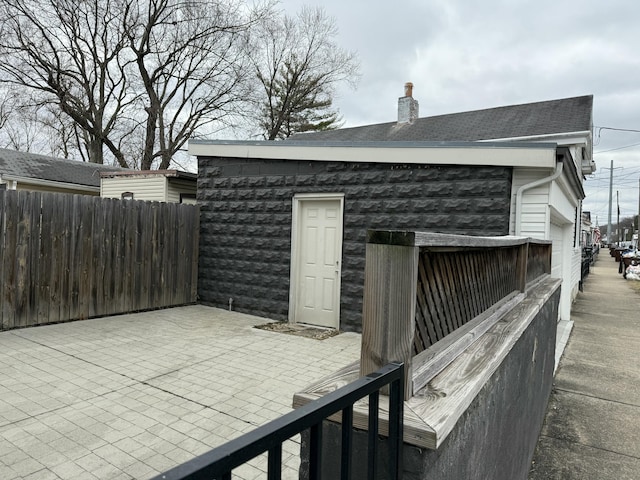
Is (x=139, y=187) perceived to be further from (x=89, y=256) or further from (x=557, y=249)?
(x=557, y=249)

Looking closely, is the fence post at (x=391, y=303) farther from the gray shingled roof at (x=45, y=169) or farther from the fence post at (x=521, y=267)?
the gray shingled roof at (x=45, y=169)

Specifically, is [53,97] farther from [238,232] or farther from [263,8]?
[238,232]

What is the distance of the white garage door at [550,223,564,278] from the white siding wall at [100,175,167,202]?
27.1 ft

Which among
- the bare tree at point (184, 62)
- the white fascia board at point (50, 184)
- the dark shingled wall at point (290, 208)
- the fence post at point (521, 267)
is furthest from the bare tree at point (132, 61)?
the fence post at point (521, 267)

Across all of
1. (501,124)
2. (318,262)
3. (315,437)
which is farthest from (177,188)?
(315,437)

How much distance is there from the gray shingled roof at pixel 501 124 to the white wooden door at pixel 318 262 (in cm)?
384

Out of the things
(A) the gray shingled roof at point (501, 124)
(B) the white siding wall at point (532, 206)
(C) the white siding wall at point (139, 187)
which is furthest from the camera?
(A) the gray shingled roof at point (501, 124)

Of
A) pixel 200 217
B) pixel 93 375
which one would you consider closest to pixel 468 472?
pixel 93 375

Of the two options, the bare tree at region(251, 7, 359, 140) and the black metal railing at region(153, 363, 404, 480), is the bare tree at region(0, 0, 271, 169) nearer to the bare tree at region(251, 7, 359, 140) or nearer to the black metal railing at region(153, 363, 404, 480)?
the bare tree at region(251, 7, 359, 140)

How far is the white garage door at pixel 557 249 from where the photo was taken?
771 centimetres

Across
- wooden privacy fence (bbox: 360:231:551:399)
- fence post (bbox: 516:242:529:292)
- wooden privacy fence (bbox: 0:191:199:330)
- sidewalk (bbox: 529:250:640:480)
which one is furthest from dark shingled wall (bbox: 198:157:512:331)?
wooden privacy fence (bbox: 360:231:551:399)

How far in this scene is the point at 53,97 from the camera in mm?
17266

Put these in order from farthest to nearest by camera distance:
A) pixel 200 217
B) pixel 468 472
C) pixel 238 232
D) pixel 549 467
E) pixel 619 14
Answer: pixel 619 14, pixel 200 217, pixel 238 232, pixel 549 467, pixel 468 472

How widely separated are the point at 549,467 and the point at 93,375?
3932 millimetres
